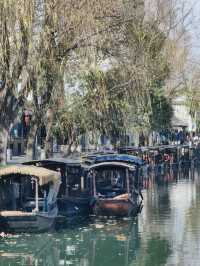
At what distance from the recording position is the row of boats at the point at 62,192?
20891 mm

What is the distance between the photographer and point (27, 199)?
23.7 m

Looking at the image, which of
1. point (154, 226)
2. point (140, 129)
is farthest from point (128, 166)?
point (140, 129)

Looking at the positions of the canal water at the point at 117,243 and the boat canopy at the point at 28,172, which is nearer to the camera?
the canal water at the point at 117,243

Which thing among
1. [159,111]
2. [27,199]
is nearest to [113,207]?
[27,199]

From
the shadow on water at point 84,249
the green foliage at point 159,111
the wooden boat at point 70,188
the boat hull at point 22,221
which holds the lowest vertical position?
the shadow on water at point 84,249

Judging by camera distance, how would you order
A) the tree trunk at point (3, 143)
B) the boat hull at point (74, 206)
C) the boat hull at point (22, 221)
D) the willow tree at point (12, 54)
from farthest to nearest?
the boat hull at point (74, 206)
the tree trunk at point (3, 143)
the boat hull at point (22, 221)
the willow tree at point (12, 54)

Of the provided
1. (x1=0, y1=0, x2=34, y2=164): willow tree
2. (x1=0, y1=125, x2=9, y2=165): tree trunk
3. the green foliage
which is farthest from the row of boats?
the green foliage

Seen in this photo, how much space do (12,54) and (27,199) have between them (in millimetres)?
4833

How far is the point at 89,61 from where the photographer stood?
23.5 metres

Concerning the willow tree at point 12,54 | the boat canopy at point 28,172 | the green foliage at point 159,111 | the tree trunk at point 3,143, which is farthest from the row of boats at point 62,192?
the green foliage at point 159,111

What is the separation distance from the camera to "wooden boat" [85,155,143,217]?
24875 millimetres

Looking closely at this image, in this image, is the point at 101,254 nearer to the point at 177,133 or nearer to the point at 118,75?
the point at 118,75

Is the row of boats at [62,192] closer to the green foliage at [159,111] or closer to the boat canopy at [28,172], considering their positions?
the boat canopy at [28,172]

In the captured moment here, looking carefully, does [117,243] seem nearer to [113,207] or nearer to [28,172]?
[28,172]
